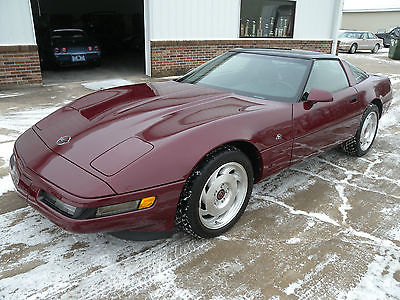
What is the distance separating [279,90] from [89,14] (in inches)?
695

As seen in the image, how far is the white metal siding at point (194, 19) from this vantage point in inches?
337

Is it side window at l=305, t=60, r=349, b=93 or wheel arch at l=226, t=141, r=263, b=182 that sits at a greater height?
side window at l=305, t=60, r=349, b=93

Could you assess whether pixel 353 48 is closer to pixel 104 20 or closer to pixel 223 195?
pixel 104 20

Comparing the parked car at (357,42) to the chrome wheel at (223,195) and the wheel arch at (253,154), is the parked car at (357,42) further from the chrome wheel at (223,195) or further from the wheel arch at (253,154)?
the chrome wheel at (223,195)

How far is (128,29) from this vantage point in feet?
58.7

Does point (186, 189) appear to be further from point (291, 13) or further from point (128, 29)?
point (128, 29)

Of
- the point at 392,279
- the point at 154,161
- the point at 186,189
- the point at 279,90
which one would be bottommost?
the point at 392,279

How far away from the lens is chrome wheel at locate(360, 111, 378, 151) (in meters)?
4.16

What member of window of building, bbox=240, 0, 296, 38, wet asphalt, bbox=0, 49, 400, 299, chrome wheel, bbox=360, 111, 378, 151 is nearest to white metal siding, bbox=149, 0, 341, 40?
window of building, bbox=240, 0, 296, 38

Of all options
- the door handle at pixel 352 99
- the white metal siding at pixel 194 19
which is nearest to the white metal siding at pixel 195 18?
the white metal siding at pixel 194 19

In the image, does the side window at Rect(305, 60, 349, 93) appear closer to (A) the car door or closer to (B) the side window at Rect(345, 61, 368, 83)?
(A) the car door

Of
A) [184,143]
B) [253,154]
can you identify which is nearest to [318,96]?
[253,154]

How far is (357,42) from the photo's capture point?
1995cm

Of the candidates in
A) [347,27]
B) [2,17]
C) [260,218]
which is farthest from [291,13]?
[347,27]
